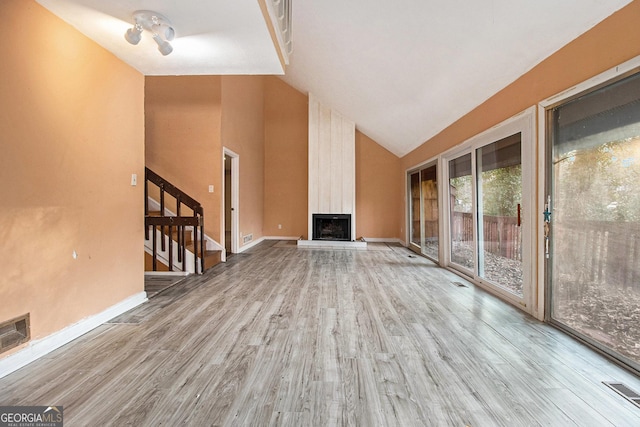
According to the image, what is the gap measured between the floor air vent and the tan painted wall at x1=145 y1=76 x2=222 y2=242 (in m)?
4.74

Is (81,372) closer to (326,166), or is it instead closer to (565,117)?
(565,117)

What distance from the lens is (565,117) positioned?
2.10 metres

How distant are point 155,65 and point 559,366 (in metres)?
3.96

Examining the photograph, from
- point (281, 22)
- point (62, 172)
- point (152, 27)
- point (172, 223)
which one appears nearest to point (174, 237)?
point (172, 223)

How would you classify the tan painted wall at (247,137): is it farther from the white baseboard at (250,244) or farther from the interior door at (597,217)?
the interior door at (597,217)

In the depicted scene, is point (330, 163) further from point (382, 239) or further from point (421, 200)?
point (382, 239)

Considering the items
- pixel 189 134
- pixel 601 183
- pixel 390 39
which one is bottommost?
pixel 601 183

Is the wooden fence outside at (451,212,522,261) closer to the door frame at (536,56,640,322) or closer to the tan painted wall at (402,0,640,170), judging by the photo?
the door frame at (536,56,640,322)

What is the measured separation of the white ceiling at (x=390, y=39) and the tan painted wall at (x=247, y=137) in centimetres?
170

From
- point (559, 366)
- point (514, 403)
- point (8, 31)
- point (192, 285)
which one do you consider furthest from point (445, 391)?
point (8, 31)

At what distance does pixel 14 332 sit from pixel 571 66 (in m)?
4.07

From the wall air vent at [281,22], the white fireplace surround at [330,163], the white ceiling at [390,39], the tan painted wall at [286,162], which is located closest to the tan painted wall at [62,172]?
the white ceiling at [390,39]

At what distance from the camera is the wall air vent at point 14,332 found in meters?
1.59

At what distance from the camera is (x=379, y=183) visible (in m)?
7.46
